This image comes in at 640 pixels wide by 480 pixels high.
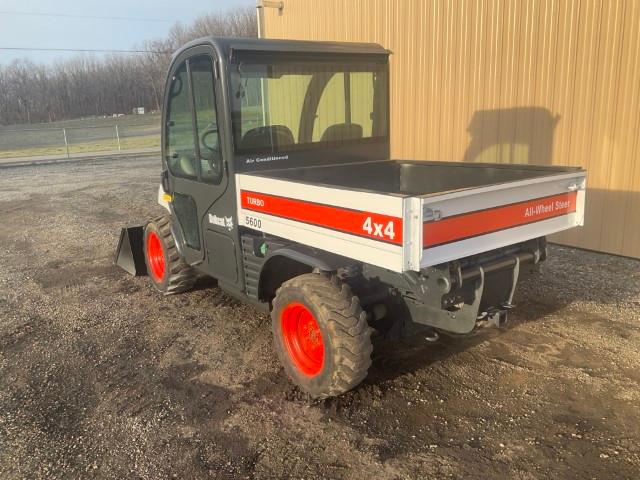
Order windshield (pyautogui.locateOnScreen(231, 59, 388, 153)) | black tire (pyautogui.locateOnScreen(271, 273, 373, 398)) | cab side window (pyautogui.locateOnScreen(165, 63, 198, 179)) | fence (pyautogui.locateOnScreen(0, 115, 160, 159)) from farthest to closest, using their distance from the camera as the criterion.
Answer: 1. fence (pyautogui.locateOnScreen(0, 115, 160, 159))
2. cab side window (pyautogui.locateOnScreen(165, 63, 198, 179))
3. windshield (pyautogui.locateOnScreen(231, 59, 388, 153))
4. black tire (pyautogui.locateOnScreen(271, 273, 373, 398))

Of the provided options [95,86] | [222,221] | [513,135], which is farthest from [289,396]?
[95,86]

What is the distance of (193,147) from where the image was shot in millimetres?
4543

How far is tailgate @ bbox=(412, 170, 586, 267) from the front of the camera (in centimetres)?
287

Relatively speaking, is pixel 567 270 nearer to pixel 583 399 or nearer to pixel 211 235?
pixel 583 399

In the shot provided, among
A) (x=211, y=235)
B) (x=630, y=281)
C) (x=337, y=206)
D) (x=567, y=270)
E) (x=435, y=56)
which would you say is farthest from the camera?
(x=435, y=56)

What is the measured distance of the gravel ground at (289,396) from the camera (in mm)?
2979

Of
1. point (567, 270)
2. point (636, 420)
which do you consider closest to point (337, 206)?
point (636, 420)

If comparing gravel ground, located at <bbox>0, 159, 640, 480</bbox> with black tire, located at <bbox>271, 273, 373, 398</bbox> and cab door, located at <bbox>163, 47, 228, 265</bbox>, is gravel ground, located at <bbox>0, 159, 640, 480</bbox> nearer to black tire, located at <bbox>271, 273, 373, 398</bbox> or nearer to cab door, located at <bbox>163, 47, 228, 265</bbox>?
black tire, located at <bbox>271, 273, 373, 398</bbox>

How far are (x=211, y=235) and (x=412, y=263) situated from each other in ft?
7.42

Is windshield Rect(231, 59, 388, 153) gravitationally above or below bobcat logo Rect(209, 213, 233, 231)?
above

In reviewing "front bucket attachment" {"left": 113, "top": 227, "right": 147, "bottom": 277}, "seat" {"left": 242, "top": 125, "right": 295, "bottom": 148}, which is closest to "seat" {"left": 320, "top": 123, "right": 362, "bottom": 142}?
"seat" {"left": 242, "top": 125, "right": 295, "bottom": 148}

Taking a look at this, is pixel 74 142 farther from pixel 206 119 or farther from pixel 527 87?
pixel 206 119

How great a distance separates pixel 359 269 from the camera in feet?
11.7

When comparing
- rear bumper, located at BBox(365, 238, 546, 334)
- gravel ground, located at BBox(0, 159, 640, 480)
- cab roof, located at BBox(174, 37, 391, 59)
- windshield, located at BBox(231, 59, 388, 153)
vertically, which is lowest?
gravel ground, located at BBox(0, 159, 640, 480)
